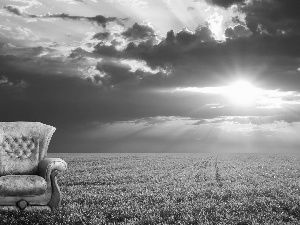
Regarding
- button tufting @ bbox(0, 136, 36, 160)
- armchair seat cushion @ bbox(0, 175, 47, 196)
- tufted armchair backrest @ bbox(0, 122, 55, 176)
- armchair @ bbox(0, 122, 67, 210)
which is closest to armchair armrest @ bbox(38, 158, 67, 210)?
armchair @ bbox(0, 122, 67, 210)

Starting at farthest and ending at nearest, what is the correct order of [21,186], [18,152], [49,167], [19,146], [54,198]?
[19,146], [18,152], [49,167], [54,198], [21,186]

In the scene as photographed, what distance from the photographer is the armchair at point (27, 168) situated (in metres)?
12.7

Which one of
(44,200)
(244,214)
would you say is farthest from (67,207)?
(244,214)

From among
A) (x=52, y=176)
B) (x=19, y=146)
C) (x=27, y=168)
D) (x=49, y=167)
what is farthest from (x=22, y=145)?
(x=52, y=176)

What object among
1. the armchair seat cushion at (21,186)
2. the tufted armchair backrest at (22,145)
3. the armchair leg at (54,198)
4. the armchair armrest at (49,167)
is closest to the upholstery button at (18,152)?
the tufted armchair backrest at (22,145)

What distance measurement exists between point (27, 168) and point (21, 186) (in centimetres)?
174

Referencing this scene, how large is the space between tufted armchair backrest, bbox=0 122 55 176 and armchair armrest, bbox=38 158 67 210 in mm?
980

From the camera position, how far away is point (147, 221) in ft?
39.0

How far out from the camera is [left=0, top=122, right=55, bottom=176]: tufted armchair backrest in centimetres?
1432

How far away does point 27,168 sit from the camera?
1438 centimetres

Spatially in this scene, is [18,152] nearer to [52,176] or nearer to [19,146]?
[19,146]

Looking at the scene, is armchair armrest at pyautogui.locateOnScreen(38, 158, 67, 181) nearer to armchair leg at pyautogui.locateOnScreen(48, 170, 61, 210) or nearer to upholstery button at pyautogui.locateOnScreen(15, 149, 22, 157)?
armchair leg at pyautogui.locateOnScreen(48, 170, 61, 210)

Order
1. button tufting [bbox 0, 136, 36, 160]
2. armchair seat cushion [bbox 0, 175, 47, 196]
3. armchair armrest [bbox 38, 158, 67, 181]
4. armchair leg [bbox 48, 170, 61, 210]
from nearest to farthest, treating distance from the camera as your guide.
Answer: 1. armchair seat cushion [bbox 0, 175, 47, 196]
2. armchair leg [bbox 48, 170, 61, 210]
3. armchair armrest [bbox 38, 158, 67, 181]
4. button tufting [bbox 0, 136, 36, 160]

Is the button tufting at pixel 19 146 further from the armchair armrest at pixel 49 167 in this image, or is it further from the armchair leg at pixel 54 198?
the armchair leg at pixel 54 198
